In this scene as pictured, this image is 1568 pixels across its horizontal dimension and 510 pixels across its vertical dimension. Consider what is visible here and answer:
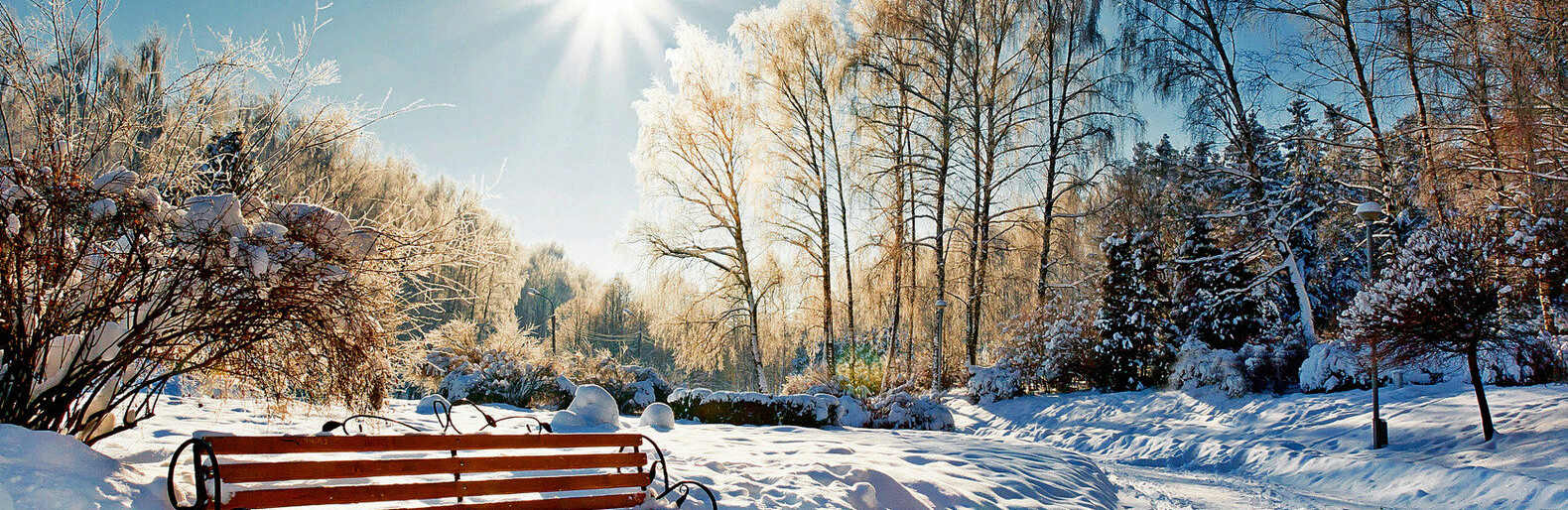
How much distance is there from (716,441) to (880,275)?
35.7ft

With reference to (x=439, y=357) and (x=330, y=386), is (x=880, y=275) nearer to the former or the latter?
(x=439, y=357)

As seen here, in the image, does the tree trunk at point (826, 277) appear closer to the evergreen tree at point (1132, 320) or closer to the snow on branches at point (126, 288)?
the evergreen tree at point (1132, 320)

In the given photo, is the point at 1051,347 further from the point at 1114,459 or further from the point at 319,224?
the point at 319,224

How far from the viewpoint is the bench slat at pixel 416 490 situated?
2891mm

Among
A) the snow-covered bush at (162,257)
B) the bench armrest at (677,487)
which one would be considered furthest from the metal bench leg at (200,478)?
the bench armrest at (677,487)

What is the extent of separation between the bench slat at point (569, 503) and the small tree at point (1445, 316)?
817 centimetres

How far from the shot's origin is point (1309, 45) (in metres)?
12.2

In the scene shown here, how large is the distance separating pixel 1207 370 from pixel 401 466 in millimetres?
13706

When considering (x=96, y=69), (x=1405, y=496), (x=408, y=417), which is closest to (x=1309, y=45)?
(x=1405, y=496)

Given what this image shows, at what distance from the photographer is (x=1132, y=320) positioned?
16031mm

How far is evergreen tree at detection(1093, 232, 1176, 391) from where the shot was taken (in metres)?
15.8

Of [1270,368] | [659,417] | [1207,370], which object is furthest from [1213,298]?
[659,417]

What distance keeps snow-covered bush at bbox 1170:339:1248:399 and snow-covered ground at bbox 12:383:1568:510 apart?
1.00ft

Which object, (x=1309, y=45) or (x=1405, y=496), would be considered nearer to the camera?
(x=1405, y=496)
